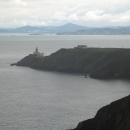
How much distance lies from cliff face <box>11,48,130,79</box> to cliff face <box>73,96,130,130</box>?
54.6m

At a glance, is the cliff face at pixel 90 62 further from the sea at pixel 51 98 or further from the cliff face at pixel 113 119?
the cliff face at pixel 113 119

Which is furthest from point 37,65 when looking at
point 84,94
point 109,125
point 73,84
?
point 109,125

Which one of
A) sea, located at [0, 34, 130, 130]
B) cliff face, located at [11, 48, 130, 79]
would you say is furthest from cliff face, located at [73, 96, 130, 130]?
cliff face, located at [11, 48, 130, 79]

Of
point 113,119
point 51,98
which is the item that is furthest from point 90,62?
point 113,119

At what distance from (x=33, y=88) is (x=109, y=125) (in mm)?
43636

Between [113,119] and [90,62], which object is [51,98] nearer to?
[113,119]

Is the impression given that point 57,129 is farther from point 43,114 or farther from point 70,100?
point 70,100

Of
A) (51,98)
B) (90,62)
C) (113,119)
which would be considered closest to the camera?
(113,119)

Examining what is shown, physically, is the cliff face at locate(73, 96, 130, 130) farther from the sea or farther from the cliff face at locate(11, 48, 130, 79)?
the cliff face at locate(11, 48, 130, 79)

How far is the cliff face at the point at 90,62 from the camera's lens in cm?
10538

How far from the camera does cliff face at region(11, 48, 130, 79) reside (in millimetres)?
105375

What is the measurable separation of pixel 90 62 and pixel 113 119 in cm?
7792

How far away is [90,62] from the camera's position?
121188mm

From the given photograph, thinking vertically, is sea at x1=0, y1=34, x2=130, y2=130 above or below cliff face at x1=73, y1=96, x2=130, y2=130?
below
